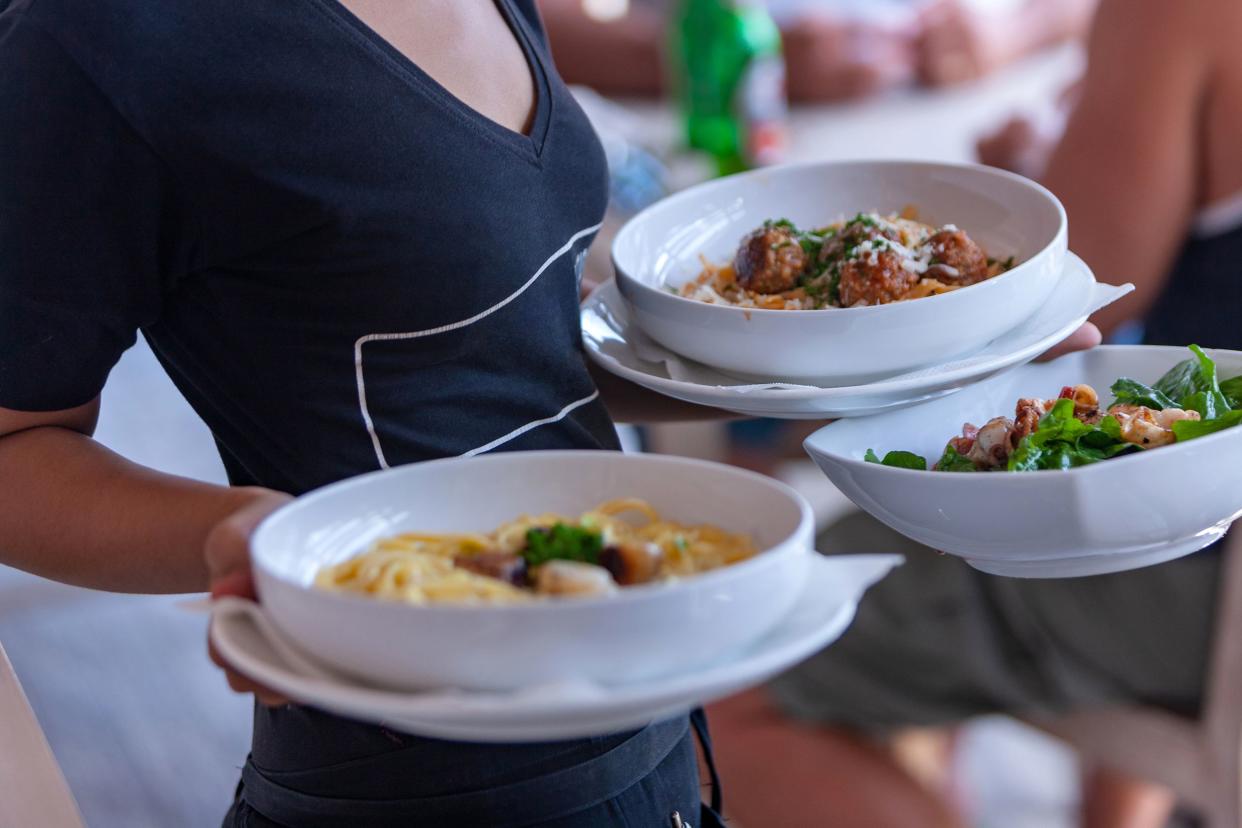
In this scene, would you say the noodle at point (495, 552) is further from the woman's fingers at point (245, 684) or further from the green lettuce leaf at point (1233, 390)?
the green lettuce leaf at point (1233, 390)

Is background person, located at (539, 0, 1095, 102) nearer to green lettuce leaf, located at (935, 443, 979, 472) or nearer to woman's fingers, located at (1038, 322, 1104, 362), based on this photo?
woman's fingers, located at (1038, 322, 1104, 362)

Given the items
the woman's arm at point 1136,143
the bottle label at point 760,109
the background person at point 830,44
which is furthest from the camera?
the background person at point 830,44

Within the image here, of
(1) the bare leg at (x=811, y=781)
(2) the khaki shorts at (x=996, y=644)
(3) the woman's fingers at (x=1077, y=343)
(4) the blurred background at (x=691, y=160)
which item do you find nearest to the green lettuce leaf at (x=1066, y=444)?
(3) the woman's fingers at (x=1077, y=343)

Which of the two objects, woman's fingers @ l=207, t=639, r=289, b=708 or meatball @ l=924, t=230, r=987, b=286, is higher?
meatball @ l=924, t=230, r=987, b=286

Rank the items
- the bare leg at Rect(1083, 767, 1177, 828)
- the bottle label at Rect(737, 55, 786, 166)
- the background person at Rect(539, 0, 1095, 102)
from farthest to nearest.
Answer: the background person at Rect(539, 0, 1095, 102), the bottle label at Rect(737, 55, 786, 166), the bare leg at Rect(1083, 767, 1177, 828)

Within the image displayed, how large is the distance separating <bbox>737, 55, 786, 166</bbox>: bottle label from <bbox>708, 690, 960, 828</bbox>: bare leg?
1.15m

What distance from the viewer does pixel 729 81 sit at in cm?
280

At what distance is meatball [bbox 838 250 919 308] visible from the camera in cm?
103

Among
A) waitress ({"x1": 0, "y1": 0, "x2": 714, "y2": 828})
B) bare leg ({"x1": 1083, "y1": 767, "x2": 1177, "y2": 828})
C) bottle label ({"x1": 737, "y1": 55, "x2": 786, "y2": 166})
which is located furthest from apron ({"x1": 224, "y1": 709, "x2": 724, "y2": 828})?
bottle label ({"x1": 737, "y1": 55, "x2": 786, "y2": 166})

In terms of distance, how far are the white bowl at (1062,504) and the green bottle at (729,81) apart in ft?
5.87

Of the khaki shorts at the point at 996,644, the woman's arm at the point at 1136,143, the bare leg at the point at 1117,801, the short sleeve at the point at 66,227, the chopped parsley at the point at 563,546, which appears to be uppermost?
the short sleeve at the point at 66,227

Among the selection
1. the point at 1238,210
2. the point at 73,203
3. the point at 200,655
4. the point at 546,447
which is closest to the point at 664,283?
the point at 546,447

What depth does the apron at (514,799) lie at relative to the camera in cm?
90

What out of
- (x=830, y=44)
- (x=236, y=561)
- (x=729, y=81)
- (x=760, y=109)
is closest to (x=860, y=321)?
(x=236, y=561)
